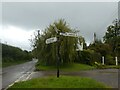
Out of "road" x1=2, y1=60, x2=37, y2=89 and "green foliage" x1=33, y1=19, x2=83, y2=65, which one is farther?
"green foliage" x1=33, y1=19, x2=83, y2=65

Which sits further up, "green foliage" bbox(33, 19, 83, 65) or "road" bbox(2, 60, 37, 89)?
"green foliage" bbox(33, 19, 83, 65)

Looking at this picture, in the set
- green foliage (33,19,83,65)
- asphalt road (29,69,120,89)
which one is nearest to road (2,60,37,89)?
asphalt road (29,69,120,89)

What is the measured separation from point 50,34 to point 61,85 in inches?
1097

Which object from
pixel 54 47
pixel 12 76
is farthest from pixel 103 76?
pixel 54 47

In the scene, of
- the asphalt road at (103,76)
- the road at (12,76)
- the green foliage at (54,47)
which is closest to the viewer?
the asphalt road at (103,76)

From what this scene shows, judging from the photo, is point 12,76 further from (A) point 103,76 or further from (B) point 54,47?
(B) point 54,47

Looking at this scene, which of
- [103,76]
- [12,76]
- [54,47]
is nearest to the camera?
[103,76]

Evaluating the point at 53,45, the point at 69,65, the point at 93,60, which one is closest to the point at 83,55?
the point at 93,60

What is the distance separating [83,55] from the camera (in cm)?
4791

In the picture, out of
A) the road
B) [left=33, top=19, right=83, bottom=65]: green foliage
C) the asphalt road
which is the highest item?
[left=33, top=19, right=83, bottom=65]: green foliage

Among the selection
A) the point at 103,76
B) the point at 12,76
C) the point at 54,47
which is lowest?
the point at 12,76

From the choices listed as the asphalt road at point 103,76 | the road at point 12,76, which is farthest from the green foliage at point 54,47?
the asphalt road at point 103,76

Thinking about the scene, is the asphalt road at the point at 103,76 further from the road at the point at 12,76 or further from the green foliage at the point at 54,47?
the green foliage at the point at 54,47

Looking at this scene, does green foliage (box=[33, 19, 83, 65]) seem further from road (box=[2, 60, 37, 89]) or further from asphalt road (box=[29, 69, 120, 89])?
asphalt road (box=[29, 69, 120, 89])
